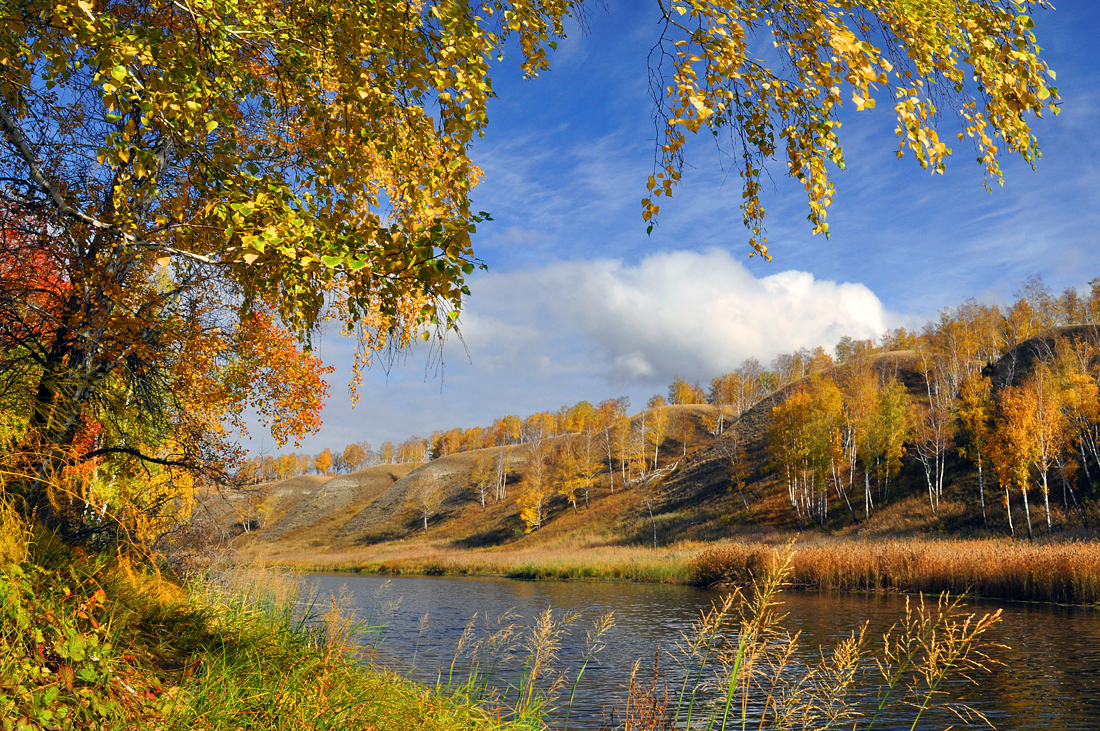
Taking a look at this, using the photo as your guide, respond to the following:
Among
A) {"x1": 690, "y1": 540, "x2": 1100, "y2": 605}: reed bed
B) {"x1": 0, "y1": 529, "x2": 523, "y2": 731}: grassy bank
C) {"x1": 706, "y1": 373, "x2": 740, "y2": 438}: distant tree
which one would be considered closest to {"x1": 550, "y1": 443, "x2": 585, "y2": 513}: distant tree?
{"x1": 706, "y1": 373, "x2": 740, "y2": 438}: distant tree

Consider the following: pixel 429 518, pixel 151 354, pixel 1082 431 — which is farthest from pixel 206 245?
pixel 429 518

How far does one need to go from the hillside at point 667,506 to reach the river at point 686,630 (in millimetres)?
11876

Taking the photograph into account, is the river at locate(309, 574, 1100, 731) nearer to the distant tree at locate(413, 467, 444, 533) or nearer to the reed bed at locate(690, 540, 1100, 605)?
the reed bed at locate(690, 540, 1100, 605)

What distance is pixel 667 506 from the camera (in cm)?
6419

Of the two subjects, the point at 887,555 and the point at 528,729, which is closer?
the point at 528,729

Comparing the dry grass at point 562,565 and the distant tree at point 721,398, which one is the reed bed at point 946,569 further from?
the distant tree at point 721,398

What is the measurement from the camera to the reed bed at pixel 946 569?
20078 mm

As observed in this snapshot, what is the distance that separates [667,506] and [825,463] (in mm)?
19091

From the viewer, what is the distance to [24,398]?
5.40 m

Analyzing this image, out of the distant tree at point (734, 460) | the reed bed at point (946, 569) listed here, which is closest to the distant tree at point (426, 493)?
the distant tree at point (734, 460)

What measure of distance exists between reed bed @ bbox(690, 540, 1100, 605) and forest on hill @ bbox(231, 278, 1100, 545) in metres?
15.4

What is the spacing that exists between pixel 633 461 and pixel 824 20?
7969 centimetres

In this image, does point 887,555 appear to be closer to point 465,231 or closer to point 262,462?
point 262,462

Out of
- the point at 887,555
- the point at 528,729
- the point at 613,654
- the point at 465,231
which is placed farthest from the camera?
the point at 887,555
